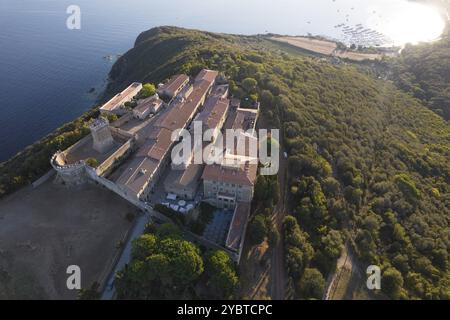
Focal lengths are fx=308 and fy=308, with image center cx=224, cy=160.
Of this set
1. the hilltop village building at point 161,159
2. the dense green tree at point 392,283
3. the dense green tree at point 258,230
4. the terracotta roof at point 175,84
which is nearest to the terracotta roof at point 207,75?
the terracotta roof at point 175,84

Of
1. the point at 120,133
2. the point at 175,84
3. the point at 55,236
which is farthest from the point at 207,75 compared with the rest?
the point at 55,236

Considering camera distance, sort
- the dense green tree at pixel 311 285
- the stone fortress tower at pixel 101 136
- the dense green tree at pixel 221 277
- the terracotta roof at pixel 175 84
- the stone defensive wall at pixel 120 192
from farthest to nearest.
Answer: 1. the terracotta roof at pixel 175 84
2. the stone fortress tower at pixel 101 136
3. the stone defensive wall at pixel 120 192
4. the dense green tree at pixel 311 285
5. the dense green tree at pixel 221 277

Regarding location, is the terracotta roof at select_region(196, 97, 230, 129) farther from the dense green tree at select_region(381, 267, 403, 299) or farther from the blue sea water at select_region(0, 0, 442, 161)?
Result: the blue sea water at select_region(0, 0, 442, 161)

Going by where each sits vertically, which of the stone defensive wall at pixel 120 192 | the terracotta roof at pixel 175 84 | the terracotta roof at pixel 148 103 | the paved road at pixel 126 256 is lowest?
the paved road at pixel 126 256

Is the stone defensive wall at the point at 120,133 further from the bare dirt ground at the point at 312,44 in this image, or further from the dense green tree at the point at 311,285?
the bare dirt ground at the point at 312,44

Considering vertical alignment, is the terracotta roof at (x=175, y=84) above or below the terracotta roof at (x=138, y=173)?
above

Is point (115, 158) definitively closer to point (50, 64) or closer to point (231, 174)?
point (231, 174)
